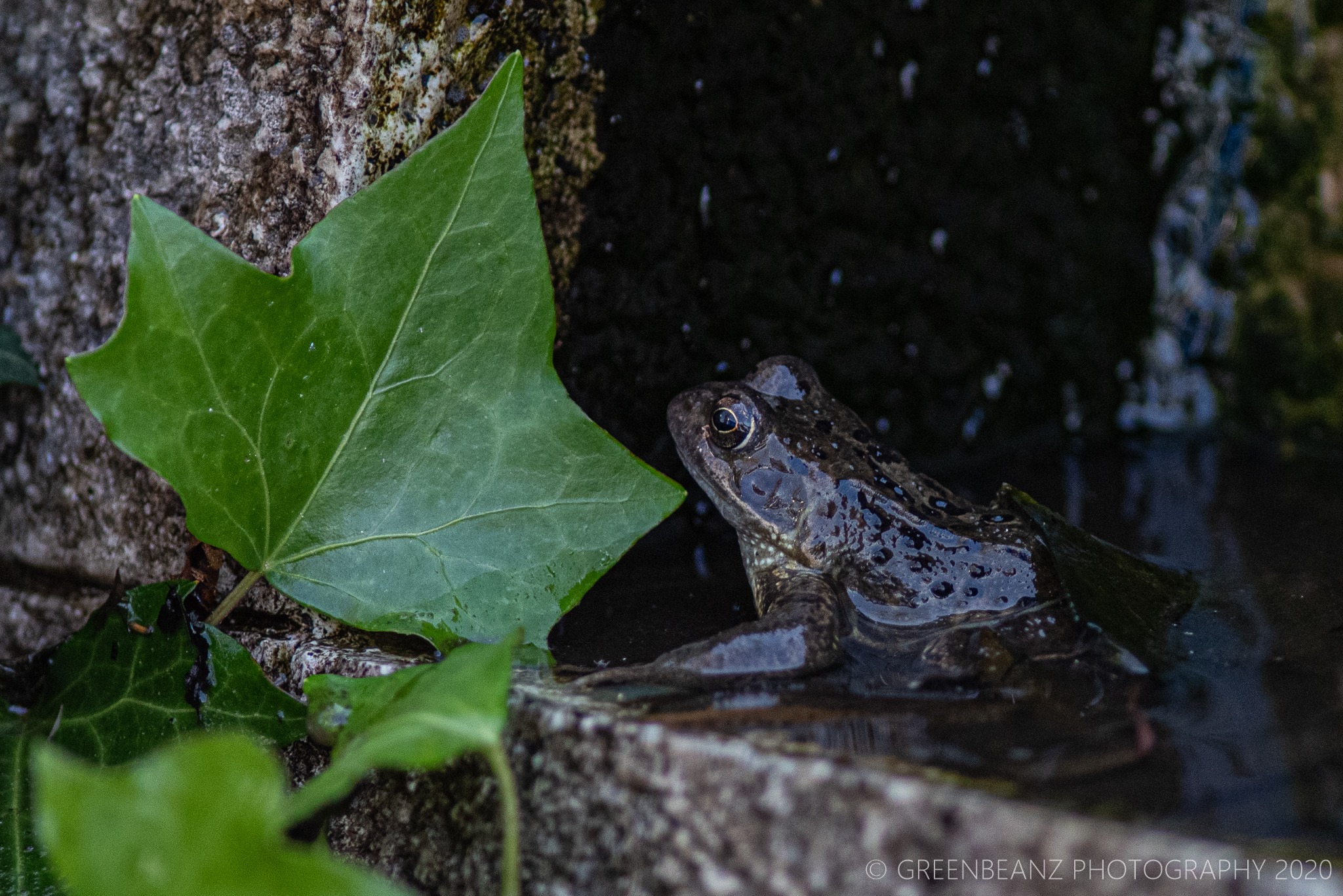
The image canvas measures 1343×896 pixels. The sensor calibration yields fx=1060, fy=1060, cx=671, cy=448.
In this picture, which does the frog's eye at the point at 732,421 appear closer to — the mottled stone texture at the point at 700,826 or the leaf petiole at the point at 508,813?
the mottled stone texture at the point at 700,826

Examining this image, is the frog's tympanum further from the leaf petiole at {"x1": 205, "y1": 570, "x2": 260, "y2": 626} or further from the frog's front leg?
the leaf petiole at {"x1": 205, "y1": 570, "x2": 260, "y2": 626}

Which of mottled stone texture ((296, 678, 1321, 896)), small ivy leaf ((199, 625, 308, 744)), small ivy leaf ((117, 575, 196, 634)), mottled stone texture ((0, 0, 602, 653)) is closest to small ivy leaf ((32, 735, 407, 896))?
mottled stone texture ((296, 678, 1321, 896))

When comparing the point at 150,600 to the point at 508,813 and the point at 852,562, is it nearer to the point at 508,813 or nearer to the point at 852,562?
the point at 508,813

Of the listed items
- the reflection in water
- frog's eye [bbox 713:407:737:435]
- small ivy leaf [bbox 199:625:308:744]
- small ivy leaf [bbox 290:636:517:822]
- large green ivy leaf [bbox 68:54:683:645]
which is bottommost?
the reflection in water

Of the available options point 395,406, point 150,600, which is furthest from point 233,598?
point 395,406

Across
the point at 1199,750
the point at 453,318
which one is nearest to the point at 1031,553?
the point at 1199,750

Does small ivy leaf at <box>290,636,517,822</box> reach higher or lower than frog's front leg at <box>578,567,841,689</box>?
higher

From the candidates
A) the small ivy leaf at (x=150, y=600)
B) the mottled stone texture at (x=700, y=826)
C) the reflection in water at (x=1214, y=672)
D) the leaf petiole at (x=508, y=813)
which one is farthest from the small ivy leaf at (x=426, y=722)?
the reflection in water at (x=1214, y=672)

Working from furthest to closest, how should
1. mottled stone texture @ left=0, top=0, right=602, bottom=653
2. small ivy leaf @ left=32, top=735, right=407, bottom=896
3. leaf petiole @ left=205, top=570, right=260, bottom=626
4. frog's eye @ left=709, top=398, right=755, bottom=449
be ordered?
frog's eye @ left=709, top=398, right=755, bottom=449
mottled stone texture @ left=0, top=0, right=602, bottom=653
leaf petiole @ left=205, top=570, right=260, bottom=626
small ivy leaf @ left=32, top=735, right=407, bottom=896
